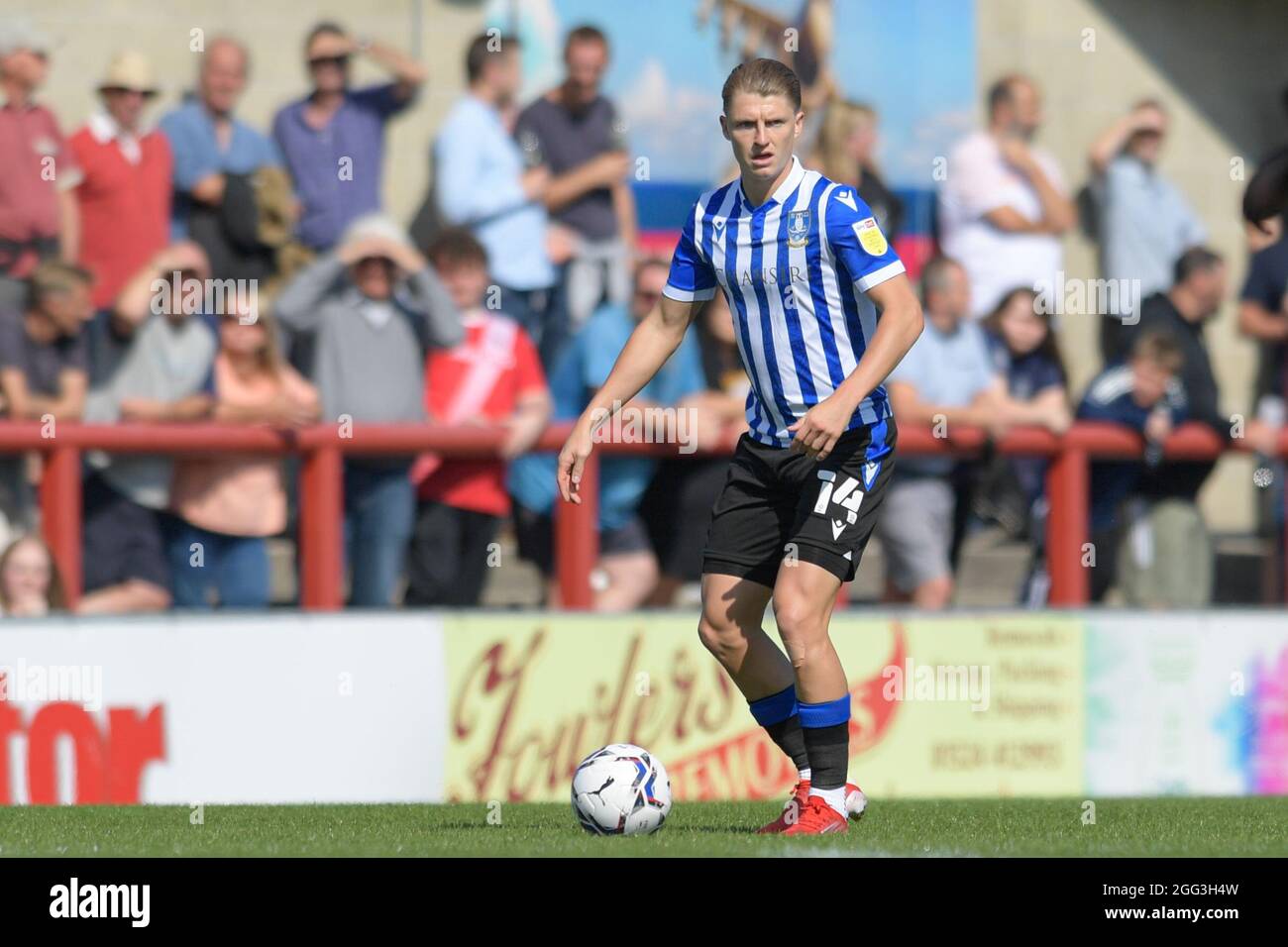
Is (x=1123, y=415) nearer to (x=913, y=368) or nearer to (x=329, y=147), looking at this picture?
(x=913, y=368)

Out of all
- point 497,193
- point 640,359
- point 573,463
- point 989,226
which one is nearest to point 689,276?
point 640,359

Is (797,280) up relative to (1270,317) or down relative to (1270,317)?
down

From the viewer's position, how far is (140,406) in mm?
10445

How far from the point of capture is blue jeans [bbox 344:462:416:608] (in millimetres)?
10609

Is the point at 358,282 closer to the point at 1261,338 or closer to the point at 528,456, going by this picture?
the point at 528,456

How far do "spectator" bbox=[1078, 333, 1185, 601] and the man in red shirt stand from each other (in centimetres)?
496

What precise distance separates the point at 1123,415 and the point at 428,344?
370 centimetres

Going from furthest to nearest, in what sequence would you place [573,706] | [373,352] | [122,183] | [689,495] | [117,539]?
1. [689,495]
2. [122,183]
3. [373,352]
4. [117,539]
5. [573,706]

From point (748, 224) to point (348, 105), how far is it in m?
5.17

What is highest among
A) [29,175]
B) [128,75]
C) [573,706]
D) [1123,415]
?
[128,75]

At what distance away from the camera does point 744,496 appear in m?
7.07

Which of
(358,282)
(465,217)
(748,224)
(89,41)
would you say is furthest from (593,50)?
(748,224)

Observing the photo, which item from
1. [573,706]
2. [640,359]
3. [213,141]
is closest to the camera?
[640,359]

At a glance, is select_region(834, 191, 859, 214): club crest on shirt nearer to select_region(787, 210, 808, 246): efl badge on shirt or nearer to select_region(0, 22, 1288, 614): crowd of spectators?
select_region(787, 210, 808, 246): efl badge on shirt
